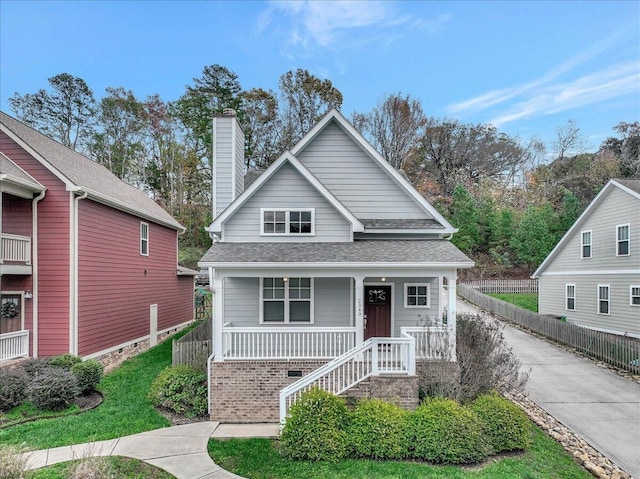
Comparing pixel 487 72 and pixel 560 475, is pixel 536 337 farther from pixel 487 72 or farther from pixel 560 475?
pixel 487 72

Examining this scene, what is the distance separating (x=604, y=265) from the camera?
16.9 m

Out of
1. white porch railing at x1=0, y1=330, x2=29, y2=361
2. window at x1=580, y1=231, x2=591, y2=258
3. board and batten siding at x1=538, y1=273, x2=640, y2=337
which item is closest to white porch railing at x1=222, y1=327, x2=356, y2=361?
white porch railing at x1=0, y1=330, x2=29, y2=361

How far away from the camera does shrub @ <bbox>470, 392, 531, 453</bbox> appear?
292 inches

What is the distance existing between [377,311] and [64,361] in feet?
29.9

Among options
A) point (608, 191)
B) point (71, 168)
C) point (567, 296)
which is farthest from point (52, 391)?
point (567, 296)

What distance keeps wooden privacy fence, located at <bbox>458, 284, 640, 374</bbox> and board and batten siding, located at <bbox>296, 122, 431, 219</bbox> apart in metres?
8.81

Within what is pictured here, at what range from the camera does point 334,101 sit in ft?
112

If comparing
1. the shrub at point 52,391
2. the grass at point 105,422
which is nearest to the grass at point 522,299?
the grass at point 105,422

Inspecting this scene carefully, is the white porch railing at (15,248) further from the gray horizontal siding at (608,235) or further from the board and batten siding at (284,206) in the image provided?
the gray horizontal siding at (608,235)

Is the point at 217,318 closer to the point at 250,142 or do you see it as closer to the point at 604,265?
the point at 604,265

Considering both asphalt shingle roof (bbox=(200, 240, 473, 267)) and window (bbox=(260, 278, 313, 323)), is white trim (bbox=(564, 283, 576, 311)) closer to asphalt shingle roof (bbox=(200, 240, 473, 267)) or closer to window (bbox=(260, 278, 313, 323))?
asphalt shingle roof (bbox=(200, 240, 473, 267))

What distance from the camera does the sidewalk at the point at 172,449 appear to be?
259 inches

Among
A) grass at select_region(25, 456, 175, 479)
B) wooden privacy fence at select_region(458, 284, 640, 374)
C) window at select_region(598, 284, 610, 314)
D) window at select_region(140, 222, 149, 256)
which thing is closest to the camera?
grass at select_region(25, 456, 175, 479)

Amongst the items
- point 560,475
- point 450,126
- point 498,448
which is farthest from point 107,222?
point 450,126
